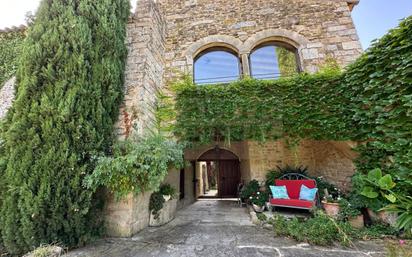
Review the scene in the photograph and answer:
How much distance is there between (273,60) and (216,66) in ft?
4.93

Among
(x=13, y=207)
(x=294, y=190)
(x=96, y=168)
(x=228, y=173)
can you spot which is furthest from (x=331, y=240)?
(x=228, y=173)

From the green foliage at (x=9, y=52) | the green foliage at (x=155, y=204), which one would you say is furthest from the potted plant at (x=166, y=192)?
the green foliage at (x=9, y=52)

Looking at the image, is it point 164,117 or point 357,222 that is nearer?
point 357,222

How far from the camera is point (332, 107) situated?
351 cm

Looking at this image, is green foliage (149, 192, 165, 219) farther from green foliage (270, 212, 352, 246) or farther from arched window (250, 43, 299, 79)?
arched window (250, 43, 299, 79)

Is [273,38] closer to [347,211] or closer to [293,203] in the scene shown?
[293,203]

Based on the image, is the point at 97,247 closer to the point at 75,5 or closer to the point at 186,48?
the point at 75,5

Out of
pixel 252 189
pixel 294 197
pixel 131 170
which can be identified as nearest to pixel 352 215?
pixel 294 197

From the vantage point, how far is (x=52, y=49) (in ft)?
9.05

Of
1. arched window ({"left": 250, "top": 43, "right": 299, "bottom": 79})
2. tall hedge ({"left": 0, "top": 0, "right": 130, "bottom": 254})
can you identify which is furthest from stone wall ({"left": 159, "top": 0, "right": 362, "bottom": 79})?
tall hedge ({"left": 0, "top": 0, "right": 130, "bottom": 254})

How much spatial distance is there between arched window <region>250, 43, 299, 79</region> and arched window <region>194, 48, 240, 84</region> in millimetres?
478

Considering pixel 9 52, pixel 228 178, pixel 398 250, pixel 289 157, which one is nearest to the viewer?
pixel 398 250

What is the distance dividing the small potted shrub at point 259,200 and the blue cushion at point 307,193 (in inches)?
31.8

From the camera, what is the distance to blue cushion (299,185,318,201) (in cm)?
387
